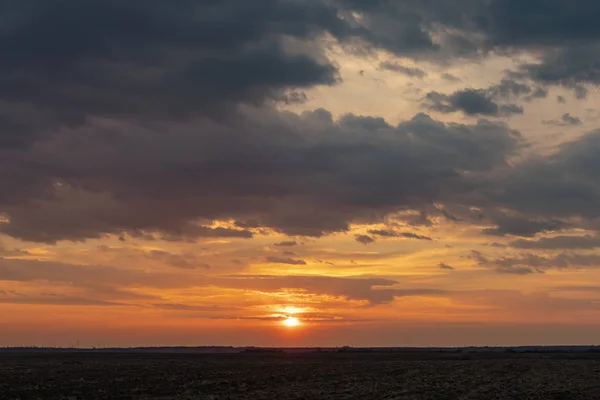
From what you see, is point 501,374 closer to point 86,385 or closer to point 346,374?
point 346,374

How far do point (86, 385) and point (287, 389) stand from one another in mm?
18739

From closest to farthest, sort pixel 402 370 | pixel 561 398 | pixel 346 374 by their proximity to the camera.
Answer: pixel 561 398
pixel 346 374
pixel 402 370

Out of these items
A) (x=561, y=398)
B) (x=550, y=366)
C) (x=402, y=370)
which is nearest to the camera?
(x=561, y=398)

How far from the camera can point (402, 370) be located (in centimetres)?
8562

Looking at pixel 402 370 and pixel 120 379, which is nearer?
pixel 120 379

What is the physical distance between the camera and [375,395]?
59656 mm

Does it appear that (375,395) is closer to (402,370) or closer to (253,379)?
(253,379)

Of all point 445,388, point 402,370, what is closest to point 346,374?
point 402,370

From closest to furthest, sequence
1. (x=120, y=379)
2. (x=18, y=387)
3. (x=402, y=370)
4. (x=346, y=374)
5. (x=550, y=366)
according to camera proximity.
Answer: (x=18, y=387) → (x=120, y=379) → (x=346, y=374) → (x=402, y=370) → (x=550, y=366)

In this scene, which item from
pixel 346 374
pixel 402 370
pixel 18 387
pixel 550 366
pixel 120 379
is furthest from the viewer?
pixel 550 366

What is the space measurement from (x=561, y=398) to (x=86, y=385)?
42.2 meters

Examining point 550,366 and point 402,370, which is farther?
point 550,366

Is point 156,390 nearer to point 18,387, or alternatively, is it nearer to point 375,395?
point 18,387

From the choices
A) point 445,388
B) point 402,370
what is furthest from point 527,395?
point 402,370
